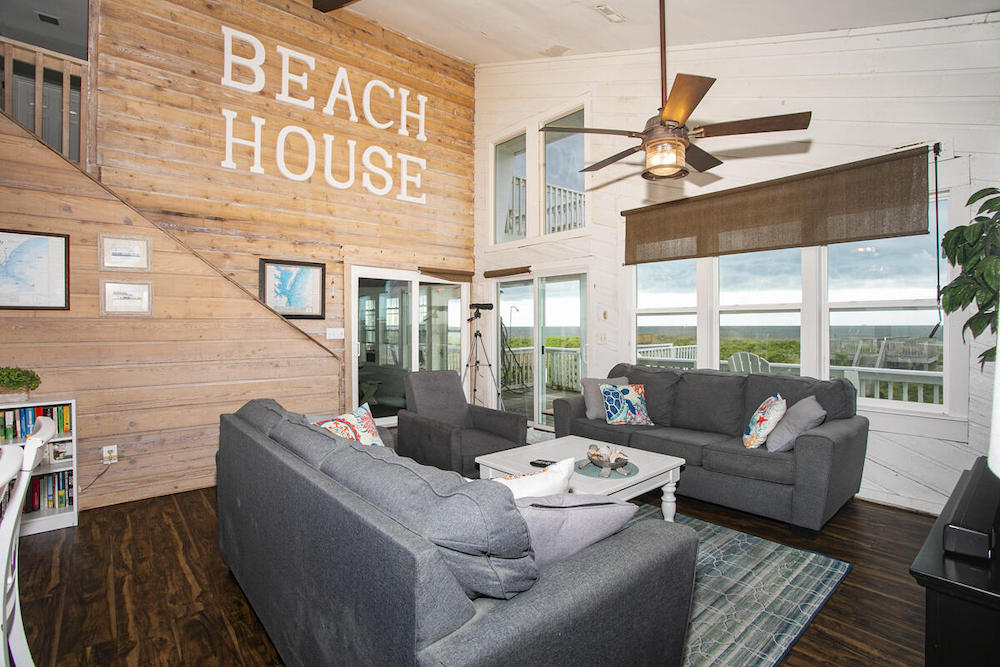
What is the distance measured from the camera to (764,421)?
11.0 ft

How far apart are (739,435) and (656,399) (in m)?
0.73

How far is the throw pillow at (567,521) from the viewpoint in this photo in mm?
1321

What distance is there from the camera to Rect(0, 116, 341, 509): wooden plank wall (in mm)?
3291

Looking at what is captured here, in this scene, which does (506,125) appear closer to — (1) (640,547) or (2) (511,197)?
(2) (511,197)

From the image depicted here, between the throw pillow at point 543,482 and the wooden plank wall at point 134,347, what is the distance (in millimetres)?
3463

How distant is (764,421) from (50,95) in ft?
26.8

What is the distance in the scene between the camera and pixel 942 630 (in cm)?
129

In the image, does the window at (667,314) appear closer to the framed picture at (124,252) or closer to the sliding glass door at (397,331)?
the sliding glass door at (397,331)

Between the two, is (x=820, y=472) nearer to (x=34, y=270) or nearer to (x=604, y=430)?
(x=604, y=430)

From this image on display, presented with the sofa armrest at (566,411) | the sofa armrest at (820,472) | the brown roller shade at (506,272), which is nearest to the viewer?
the sofa armrest at (820,472)

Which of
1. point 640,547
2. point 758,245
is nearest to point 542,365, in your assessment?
point 758,245

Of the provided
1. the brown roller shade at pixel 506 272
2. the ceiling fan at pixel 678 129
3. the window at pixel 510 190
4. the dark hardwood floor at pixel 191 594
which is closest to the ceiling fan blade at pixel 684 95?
the ceiling fan at pixel 678 129

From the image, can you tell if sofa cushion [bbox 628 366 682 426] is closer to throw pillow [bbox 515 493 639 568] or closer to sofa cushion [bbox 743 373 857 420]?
sofa cushion [bbox 743 373 857 420]

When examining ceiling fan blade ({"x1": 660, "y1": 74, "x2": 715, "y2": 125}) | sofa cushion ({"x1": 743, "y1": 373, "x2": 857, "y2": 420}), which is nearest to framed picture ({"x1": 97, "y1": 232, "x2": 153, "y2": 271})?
ceiling fan blade ({"x1": 660, "y1": 74, "x2": 715, "y2": 125})
